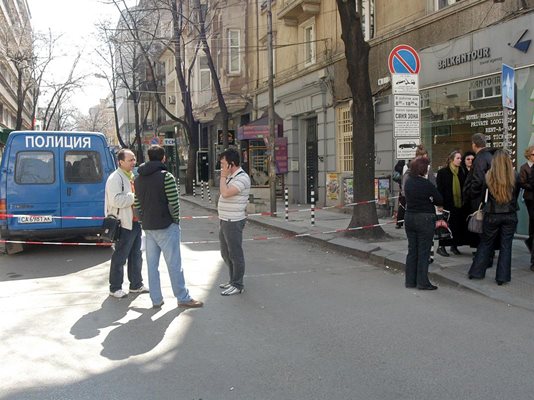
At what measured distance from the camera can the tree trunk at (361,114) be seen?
428 inches

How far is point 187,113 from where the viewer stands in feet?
90.2

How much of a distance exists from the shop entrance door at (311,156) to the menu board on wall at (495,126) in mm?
8539

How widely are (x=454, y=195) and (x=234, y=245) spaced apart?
4027 mm

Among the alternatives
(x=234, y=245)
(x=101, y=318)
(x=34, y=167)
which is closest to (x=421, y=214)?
(x=234, y=245)

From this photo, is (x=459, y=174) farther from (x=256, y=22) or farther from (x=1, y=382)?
(x=256, y=22)

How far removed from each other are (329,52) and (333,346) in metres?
14.5

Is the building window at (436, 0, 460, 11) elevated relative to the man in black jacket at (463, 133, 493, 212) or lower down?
elevated

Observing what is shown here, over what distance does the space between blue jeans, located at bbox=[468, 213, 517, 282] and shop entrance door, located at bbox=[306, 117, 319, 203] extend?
41.2 feet

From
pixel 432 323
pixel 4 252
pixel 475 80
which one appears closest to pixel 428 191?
pixel 432 323

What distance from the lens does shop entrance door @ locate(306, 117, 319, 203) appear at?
19.8 m

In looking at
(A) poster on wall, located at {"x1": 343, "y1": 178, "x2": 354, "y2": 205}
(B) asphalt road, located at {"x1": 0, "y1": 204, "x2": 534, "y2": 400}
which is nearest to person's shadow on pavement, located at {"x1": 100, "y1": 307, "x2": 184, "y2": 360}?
(B) asphalt road, located at {"x1": 0, "y1": 204, "x2": 534, "y2": 400}

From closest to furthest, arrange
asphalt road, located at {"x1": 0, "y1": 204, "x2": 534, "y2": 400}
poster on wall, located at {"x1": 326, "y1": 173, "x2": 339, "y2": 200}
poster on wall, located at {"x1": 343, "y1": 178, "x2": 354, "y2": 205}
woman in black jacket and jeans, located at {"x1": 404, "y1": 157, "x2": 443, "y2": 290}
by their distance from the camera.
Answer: asphalt road, located at {"x1": 0, "y1": 204, "x2": 534, "y2": 400}, woman in black jacket and jeans, located at {"x1": 404, "y1": 157, "x2": 443, "y2": 290}, poster on wall, located at {"x1": 343, "y1": 178, "x2": 354, "y2": 205}, poster on wall, located at {"x1": 326, "y1": 173, "x2": 339, "y2": 200}

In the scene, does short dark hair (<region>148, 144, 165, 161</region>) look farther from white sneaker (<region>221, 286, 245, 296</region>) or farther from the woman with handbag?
the woman with handbag

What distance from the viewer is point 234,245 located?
6.71 meters
